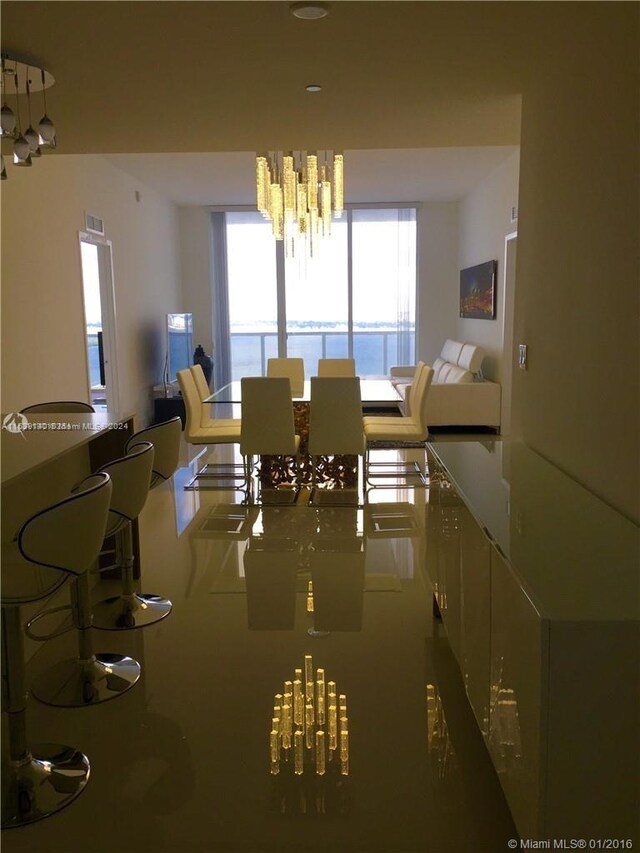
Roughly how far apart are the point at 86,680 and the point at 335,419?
9.68ft

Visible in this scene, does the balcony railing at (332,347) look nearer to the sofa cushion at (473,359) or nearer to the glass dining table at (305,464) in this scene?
the sofa cushion at (473,359)

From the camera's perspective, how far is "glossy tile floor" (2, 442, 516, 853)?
6.43 ft

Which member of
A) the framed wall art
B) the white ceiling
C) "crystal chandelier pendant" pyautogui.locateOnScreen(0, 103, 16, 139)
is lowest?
the framed wall art

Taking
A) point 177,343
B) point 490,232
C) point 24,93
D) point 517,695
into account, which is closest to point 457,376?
point 490,232

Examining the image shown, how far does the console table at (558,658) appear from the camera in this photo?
138 cm

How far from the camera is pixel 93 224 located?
7.19 meters

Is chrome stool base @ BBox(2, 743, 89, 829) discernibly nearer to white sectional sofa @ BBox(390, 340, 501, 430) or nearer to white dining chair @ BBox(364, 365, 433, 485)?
white dining chair @ BBox(364, 365, 433, 485)

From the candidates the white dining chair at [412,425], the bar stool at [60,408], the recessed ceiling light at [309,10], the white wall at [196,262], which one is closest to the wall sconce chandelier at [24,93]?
the recessed ceiling light at [309,10]

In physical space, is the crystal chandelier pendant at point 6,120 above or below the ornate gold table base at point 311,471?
above

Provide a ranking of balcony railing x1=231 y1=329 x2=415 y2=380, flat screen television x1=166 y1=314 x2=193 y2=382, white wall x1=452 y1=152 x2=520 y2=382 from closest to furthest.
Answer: white wall x1=452 y1=152 x2=520 y2=382 < flat screen television x1=166 y1=314 x2=193 y2=382 < balcony railing x1=231 y1=329 x2=415 y2=380

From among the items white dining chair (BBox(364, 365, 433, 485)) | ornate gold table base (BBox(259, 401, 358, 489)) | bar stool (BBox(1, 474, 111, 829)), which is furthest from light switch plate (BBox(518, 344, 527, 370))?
ornate gold table base (BBox(259, 401, 358, 489))

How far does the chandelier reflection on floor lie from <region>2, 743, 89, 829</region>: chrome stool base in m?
0.59

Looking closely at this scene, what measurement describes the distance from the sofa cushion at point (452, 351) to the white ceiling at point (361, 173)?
2072 mm

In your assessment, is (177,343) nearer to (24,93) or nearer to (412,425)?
(412,425)
